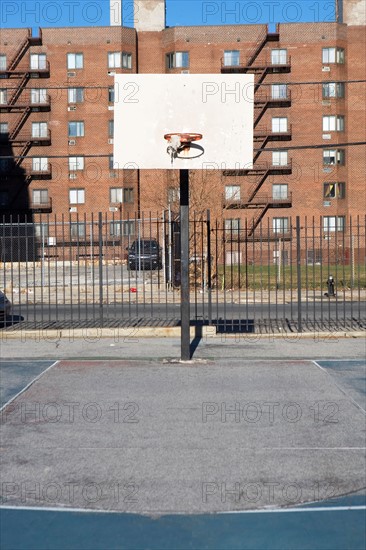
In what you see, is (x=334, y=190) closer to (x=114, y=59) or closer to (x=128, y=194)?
(x=128, y=194)

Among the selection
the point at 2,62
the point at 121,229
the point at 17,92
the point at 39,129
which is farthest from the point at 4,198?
the point at 121,229

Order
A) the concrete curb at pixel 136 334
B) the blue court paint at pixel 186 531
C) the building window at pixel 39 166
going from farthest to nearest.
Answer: the building window at pixel 39 166, the concrete curb at pixel 136 334, the blue court paint at pixel 186 531

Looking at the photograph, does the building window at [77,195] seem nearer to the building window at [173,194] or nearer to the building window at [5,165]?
the building window at [5,165]

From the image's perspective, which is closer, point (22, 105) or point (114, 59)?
point (114, 59)

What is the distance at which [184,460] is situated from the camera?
24.1 feet

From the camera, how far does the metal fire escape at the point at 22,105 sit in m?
53.9

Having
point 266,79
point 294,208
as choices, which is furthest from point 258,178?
point 266,79

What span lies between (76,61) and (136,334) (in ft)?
138

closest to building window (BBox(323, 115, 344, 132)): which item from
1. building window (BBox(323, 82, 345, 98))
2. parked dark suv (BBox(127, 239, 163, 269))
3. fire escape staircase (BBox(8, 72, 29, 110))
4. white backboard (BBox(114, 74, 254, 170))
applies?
building window (BBox(323, 82, 345, 98))

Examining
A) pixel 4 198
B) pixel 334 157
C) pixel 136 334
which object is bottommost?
pixel 136 334

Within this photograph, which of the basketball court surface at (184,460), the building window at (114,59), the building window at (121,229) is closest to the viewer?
the basketball court surface at (184,460)

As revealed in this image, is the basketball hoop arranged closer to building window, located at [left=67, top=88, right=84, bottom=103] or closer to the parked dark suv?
the parked dark suv

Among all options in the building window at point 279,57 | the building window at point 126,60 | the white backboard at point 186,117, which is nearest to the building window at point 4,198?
the building window at point 126,60

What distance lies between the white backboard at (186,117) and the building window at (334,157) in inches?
1638
